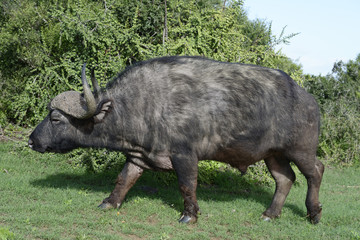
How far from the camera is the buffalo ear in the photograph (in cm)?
635

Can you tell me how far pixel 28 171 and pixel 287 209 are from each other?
5253 mm

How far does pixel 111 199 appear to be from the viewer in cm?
682

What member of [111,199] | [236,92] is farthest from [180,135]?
[111,199]

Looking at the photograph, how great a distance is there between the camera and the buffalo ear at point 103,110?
6.35 metres

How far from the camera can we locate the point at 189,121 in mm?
6223

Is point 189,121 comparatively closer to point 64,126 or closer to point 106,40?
point 64,126

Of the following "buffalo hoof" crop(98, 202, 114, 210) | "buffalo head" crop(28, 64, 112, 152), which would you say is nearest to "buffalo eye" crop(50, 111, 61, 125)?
"buffalo head" crop(28, 64, 112, 152)

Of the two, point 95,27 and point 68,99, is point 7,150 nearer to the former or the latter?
point 95,27

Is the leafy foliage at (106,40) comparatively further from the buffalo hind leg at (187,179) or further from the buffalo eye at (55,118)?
the buffalo hind leg at (187,179)

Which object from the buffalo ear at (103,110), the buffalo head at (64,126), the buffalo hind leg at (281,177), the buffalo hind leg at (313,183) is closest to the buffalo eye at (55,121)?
the buffalo head at (64,126)

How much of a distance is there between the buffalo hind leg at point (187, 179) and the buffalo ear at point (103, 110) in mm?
1219

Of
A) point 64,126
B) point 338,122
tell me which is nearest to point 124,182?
point 64,126

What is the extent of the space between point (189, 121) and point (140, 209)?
5.63 ft

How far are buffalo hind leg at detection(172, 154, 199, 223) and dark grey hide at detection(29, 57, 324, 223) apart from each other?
0.05 feet
